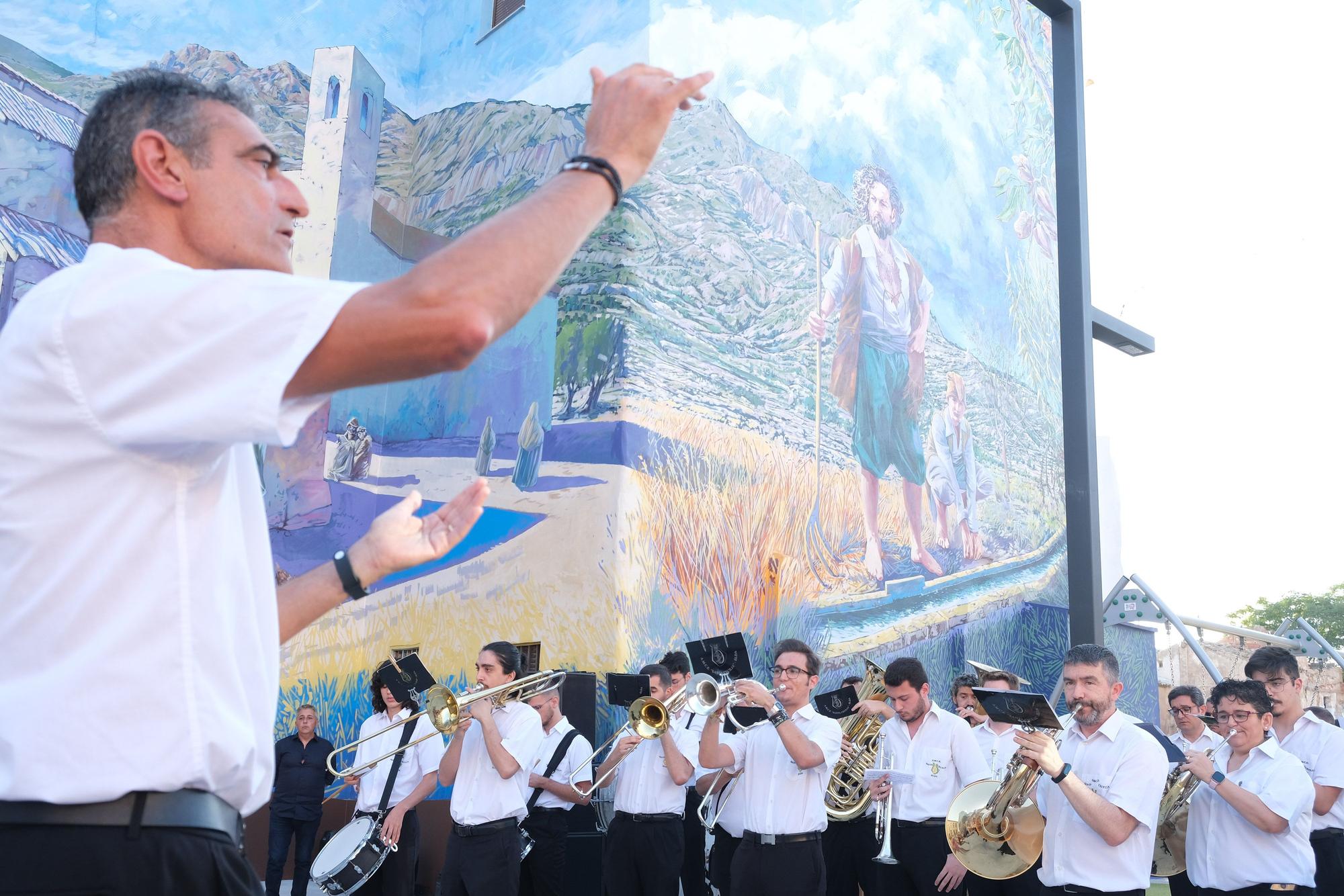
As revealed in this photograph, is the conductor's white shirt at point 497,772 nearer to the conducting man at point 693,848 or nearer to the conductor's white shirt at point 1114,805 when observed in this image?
the conducting man at point 693,848

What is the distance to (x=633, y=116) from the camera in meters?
1.65

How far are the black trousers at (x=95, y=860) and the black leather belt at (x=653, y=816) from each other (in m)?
8.13

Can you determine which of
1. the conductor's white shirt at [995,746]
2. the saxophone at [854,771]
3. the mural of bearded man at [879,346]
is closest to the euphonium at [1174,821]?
the conductor's white shirt at [995,746]

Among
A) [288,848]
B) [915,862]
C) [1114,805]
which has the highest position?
[1114,805]

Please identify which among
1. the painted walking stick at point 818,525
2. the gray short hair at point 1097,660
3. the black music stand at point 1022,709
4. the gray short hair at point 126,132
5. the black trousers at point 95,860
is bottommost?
the black trousers at point 95,860

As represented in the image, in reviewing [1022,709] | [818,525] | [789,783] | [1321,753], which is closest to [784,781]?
[789,783]

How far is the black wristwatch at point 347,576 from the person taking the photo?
201 centimetres

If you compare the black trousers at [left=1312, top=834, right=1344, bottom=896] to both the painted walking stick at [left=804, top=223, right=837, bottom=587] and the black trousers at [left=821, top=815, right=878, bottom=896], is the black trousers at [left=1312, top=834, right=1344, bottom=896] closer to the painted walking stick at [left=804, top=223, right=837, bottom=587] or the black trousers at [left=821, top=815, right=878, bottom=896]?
the black trousers at [left=821, top=815, right=878, bottom=896]

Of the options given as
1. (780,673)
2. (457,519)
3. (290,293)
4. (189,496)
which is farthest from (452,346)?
(780,673)

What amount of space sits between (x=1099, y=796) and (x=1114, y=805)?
132mm

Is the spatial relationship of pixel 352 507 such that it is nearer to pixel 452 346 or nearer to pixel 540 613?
pixel 540 613

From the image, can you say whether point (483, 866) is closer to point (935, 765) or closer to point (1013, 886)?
point (935, 765)

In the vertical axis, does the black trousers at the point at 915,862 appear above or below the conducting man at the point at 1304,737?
below

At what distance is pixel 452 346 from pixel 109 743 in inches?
25.7
